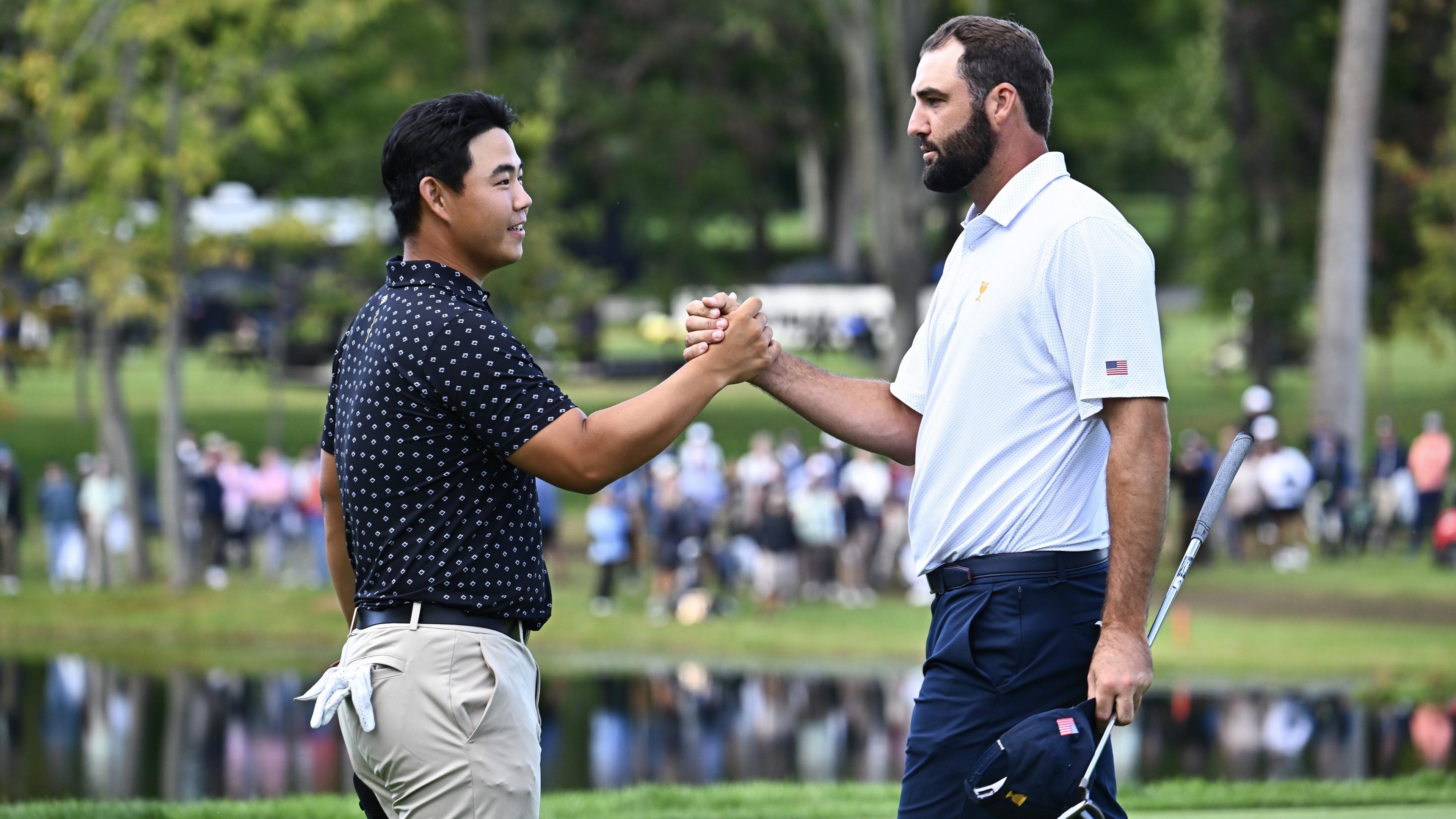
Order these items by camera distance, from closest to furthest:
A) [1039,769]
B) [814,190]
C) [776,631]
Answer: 1. [1039,769]
2. [776,631]
3. [814,190]

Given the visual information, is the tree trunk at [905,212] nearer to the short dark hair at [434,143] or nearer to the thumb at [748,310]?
the thumb at [748,310]

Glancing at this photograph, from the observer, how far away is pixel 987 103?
160 inches

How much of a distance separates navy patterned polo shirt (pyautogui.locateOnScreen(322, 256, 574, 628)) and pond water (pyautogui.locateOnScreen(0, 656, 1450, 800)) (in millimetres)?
8252

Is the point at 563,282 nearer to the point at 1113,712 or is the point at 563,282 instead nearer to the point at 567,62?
the point at 567,62

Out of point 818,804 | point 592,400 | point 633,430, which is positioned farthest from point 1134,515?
point 592,400

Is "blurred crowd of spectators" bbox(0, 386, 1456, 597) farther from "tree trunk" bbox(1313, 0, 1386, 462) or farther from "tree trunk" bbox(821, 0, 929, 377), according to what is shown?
"tree trunk" bbox(821, 0, 929, 377)

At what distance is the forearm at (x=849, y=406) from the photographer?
446 cm

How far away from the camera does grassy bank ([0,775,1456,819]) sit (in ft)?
25.2

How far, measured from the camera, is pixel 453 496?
11.8ft

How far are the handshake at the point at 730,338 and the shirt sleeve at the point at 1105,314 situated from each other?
0.64 m

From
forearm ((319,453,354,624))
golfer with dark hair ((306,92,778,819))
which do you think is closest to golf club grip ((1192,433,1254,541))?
golfer with dark hair ((306,92,778,819))

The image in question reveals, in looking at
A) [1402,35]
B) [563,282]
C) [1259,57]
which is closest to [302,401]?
[563,282]

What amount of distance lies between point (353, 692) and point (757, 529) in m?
18.2

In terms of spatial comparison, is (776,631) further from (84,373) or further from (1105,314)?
(84,373)
